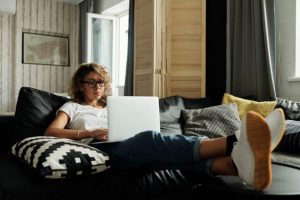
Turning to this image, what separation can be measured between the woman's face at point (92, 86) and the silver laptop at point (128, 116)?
0.44 meters

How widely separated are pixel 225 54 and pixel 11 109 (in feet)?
13.2

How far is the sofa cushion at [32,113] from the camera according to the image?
190cm

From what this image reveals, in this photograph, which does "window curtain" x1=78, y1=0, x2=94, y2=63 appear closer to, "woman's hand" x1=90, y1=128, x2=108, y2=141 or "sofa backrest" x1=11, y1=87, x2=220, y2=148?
"sofa backrest" x1=11, y1=87, x2=220, y2=148

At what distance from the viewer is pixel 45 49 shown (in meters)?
5.98

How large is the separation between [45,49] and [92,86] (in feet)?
14.1

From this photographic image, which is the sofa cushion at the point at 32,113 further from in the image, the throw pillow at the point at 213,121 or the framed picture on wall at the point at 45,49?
the framed picture on wall at the point at 45,49

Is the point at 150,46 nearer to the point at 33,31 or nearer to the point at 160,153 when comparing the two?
the point at 160,153

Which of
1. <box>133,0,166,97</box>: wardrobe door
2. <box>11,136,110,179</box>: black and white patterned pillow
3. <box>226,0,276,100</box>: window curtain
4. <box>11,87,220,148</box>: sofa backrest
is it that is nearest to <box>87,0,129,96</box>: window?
<box>133,0,166,97</box>: wardrobe door

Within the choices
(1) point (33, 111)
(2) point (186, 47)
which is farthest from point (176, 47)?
(1) point (33, 111)

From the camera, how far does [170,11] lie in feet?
11.3

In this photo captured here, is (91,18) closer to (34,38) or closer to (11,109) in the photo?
(34,38)

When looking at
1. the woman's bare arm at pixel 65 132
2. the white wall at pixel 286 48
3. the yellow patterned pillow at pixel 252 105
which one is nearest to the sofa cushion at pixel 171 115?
the yellow patterned pillow at pixel 252 105

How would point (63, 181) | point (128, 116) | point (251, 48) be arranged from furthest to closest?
point (251, 48) → point (128, 116) → point (63, 181)

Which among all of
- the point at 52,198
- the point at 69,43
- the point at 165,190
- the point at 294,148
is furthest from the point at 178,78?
the point at 69,43
